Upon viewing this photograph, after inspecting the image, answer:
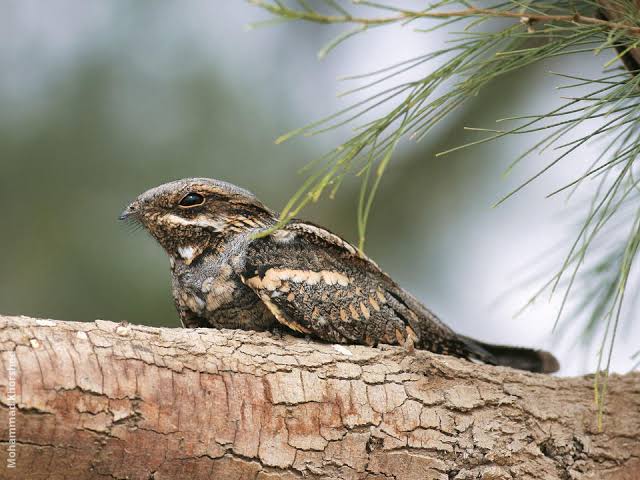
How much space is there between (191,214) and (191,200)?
0.18 feet

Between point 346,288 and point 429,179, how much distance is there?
310 cm

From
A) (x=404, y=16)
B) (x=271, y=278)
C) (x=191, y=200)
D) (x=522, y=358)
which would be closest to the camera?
(x=404, y=16)

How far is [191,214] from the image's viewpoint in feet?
10.5

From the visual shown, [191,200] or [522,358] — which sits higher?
[191,200]

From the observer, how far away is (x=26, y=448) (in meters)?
2.16

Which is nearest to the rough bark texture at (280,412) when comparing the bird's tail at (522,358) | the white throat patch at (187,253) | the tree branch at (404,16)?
the bird's tail at (522,358)

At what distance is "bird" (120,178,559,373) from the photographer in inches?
115

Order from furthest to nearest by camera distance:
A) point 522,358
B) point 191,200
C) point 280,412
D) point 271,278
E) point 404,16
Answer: point 522,358 → point 191,200 → point 271,278 → point 280,412 → point 404,16

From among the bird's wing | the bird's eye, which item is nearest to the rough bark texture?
the bird's wing

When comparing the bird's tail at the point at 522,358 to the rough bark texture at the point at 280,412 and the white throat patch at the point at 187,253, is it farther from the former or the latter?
the white throat patch at the point at 187,253

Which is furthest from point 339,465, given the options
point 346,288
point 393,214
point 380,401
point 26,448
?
point 393,214

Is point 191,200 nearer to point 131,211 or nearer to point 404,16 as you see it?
point 131,211

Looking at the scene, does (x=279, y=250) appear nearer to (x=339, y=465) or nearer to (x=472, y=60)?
(x=339, y=465)

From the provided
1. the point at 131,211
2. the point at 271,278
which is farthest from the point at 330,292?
the point at 131,211
